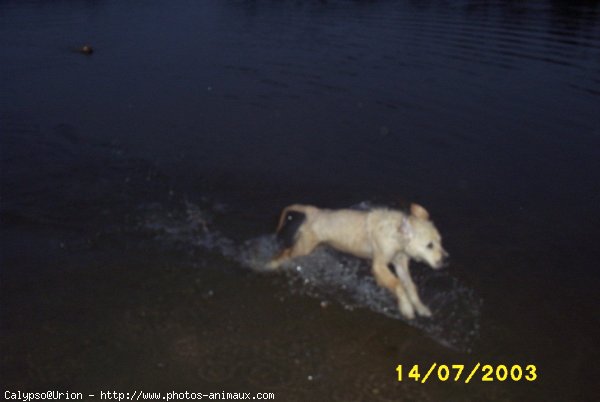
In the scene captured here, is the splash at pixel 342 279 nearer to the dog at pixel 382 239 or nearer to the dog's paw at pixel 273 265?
the dog's paw at pixel 273 265

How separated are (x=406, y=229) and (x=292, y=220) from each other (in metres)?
2.02

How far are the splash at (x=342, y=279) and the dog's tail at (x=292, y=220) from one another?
38 centimetres

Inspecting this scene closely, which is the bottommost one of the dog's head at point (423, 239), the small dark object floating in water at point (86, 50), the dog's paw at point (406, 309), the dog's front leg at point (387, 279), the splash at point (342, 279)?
the splash at point (342, 279)

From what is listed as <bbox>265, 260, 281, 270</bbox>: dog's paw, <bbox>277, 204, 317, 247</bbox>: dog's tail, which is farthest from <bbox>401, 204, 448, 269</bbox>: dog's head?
<bbox>265, 260, 281, 270</bbox>: dog's paw

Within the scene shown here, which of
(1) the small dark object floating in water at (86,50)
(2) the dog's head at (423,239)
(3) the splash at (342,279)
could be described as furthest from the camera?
(1) the small dark object floating in water at (86,50)

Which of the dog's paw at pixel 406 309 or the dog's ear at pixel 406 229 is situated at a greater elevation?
the dog's ear at pixel 406 229

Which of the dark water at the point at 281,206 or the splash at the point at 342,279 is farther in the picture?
the splash at the point at 342,279

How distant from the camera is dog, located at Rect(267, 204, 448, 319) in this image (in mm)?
6223

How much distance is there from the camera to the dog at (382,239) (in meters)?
6.22

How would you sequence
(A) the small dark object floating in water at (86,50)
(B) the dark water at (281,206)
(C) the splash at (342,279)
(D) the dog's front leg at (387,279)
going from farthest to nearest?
(A) the small dark object floating in water at (86,50)
(C) the splash at (342,279)
(D) the dog's front leg at (387,279)
(B) the dark water at (281,206)

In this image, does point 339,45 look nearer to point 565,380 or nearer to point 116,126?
point 116,126

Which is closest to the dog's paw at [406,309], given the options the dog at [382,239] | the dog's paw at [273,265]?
the dog at [382,239]

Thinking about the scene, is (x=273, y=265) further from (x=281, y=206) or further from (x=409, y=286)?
(x=409, y=286)

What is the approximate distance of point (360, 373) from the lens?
6168 millimetres
